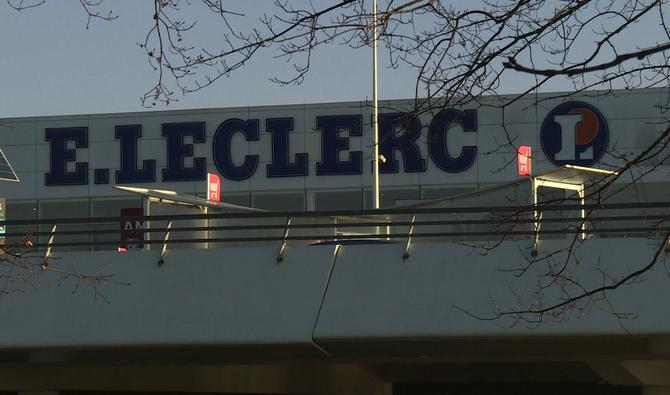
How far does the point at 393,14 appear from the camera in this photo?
31.3 ft

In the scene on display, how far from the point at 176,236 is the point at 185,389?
2.77 metres

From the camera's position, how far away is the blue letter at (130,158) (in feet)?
141

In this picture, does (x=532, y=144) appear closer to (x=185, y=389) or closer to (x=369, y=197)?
(x=369, y=197)

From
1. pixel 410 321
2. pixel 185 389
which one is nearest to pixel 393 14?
pixel 410 321

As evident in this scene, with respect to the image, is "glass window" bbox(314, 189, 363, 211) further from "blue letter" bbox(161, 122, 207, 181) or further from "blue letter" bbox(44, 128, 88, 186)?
"blue letter" bbox(44, 128, 88, 186)

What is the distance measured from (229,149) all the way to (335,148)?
329 cm

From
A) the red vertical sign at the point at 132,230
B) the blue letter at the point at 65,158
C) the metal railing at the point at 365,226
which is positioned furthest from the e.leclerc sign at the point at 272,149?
the red vertical sign at the point at 132,230

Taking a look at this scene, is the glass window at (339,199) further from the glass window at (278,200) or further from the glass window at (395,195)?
the glass window at (278,200)

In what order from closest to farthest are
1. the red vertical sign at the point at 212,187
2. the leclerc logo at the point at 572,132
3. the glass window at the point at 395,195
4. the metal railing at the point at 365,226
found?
the metal railing at the point at 365,226 < the red vertical sign at the point at 212,187 < the leclerc logo at the point at 572,132 < the glass window at the point at 395,195

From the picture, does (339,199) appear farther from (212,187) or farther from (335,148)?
(212,187)

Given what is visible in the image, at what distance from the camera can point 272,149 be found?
1654 inches

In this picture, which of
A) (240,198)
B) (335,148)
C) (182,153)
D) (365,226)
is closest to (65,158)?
(182,153)

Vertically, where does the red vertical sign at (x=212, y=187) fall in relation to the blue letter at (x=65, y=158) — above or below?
below

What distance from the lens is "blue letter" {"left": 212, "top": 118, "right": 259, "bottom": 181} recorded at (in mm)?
42188
